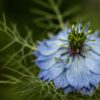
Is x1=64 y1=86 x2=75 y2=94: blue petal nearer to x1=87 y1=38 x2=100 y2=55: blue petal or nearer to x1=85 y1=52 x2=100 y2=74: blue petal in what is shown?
x1=85 y1=52 x2=100 y2=74: blue petal

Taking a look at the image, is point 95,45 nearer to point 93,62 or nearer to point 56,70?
point 93,62

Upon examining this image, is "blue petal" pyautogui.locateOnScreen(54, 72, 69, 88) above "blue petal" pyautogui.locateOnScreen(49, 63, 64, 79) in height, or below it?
below

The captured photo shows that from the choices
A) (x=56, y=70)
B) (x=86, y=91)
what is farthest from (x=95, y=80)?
(x=56, y=70)

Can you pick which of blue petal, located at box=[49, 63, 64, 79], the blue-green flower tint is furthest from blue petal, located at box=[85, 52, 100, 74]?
blue petal, located at box=[49, 63, 64, 79]

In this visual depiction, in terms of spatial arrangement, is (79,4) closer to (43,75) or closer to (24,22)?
(24,22)

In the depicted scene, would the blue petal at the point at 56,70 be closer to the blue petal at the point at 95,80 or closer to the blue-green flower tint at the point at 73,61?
the blue-green flower tint at the point at 73,61

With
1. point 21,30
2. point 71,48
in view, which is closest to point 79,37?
point 71,48
